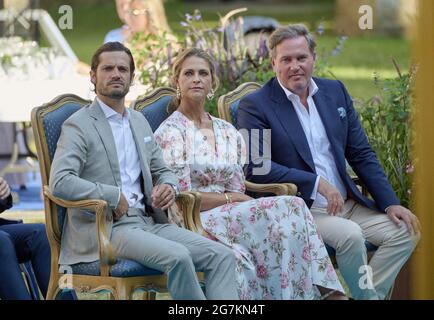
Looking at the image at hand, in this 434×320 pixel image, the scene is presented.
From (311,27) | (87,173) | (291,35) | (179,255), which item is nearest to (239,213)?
(179,255)

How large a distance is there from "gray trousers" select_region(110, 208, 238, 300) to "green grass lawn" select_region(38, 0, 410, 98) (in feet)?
29.7

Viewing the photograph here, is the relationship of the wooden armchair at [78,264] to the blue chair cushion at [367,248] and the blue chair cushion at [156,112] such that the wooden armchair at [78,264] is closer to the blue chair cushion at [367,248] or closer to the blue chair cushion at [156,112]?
the blue chair cushion at [156,112]

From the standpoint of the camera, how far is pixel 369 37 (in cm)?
2466

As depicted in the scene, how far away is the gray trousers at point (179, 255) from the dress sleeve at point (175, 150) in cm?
32

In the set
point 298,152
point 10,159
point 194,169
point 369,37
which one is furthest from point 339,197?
point 369,37

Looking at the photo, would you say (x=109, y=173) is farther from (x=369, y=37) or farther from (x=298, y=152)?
(x=369, y=37)

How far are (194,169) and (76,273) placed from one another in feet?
2.47

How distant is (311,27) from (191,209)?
59.6ft

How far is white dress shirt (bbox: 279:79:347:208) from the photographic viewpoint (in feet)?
17.3

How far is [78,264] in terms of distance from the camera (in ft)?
15.5

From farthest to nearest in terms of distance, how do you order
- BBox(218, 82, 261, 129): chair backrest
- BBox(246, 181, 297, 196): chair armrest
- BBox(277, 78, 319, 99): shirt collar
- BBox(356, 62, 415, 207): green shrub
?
BBox(356, 62, 415, 207): green shrub → BBox(218, 82, 261, 129): chair backrest → BBox(277, 78, 319, 99): shirt collar → BBox(246, 181, 297, 196): chair armrest

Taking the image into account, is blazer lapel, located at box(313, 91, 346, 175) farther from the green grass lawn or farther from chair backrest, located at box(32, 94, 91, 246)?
the green grass lawn

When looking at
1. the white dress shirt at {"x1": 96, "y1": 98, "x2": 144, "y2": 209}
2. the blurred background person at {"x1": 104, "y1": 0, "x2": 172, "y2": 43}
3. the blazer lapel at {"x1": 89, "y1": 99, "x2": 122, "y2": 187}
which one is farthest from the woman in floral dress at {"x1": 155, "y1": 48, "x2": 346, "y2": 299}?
the blurred background person at {"x1": 104, "y1": 0, "x2": 172, "y2": 43}
